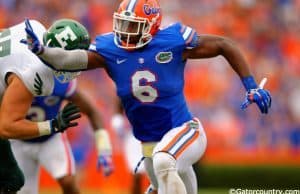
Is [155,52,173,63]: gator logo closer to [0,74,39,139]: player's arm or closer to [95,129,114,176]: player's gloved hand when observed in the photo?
[0,74,39,139]: player's arm

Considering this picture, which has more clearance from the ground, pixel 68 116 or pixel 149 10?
pixel 149 10

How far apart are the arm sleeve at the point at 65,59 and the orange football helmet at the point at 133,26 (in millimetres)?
259

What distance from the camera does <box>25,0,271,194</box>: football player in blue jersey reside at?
6.07m

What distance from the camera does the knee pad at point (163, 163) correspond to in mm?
5773

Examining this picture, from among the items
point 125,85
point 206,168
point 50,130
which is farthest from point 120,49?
point 206,168

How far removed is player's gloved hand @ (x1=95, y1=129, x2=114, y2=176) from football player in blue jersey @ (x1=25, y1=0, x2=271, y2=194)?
88 centimetres

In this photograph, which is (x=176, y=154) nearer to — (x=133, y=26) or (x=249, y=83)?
(x=249, y=83)

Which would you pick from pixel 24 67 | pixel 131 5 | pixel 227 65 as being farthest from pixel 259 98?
pixel 227 65

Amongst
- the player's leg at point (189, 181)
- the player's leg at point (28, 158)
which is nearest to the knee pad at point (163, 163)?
the player's leg at point (189, 181)

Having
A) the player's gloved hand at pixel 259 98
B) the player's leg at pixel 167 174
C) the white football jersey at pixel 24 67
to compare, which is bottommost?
the player's leg at pixel 167 174

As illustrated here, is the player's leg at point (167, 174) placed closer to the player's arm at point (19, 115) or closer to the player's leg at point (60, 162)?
the player's arm at point (19, 115)

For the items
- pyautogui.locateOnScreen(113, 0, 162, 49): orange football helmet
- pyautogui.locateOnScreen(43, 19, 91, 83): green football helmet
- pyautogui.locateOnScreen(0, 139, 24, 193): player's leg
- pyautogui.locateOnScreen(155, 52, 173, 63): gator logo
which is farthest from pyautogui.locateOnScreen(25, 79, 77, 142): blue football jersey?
pyautogui.locateOnScreen(155, 52, 173, 63): gator logo

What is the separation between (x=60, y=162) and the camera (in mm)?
7188

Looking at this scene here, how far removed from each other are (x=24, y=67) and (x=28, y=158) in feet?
4.42
